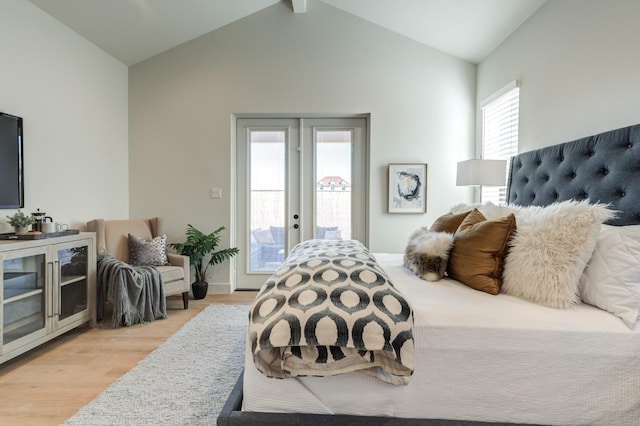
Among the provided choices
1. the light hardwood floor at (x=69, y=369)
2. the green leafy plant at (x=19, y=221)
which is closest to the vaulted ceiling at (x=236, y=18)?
the green leafy plant at (x=19, y=221)

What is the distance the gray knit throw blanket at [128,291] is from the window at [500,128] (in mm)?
3328

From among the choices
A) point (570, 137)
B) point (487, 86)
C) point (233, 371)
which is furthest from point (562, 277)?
point (487, 86)

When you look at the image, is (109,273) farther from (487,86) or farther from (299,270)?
(487,86)

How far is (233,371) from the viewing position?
2.04 m

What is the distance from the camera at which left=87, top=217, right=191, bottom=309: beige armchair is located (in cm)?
310

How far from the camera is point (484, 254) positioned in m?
1.53

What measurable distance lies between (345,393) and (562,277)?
1.00 m

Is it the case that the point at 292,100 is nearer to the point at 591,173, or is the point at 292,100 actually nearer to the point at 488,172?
the point at 488,172

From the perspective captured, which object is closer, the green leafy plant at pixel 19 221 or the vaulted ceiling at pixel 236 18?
the green leafy plant at pixel 19 221

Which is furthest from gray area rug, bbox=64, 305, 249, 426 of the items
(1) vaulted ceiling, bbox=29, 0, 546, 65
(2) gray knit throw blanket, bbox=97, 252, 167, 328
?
(1) vaulted ceiling, bbox=29, 0, 546, 65

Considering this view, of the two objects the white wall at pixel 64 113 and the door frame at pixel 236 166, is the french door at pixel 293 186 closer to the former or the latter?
the door frame at pixel 236 166

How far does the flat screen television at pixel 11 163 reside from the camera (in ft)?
7.58

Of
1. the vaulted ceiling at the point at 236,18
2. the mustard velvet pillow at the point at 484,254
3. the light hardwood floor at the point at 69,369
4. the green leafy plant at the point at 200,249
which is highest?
the vaulted ceiling at the point at 236,18

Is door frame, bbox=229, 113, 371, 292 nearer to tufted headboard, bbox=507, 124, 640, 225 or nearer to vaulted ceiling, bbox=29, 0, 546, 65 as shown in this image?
vaulted ceiling, bbox=29, 0, 546, 65
